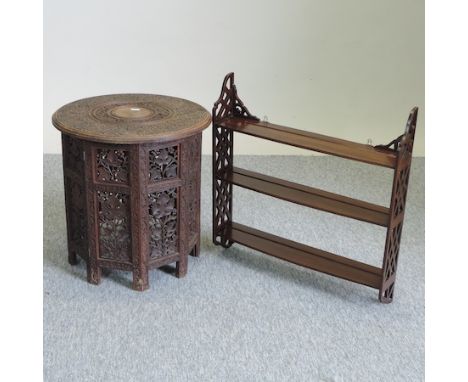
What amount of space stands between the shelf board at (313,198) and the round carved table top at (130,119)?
39 centimetres

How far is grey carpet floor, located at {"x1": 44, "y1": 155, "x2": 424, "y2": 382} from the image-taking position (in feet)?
8.41

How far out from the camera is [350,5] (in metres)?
4.50

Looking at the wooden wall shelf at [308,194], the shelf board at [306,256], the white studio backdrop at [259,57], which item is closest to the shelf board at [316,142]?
the wooden wall shelf at [308,194]

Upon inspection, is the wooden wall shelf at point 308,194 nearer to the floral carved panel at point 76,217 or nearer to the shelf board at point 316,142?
the shelf board at point 316,142

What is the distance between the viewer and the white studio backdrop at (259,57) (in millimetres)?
4457

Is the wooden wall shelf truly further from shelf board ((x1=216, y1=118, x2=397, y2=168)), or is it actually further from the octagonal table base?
the octagonal table base

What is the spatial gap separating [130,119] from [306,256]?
97 cm

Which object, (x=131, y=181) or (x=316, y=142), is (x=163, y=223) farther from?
(x=316, y=142)

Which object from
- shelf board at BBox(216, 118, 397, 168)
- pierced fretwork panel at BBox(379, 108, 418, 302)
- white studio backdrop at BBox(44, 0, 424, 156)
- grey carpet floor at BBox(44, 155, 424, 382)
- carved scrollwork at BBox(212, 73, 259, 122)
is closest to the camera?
grey carpet floor at BBox(44, 155, 424, 382)

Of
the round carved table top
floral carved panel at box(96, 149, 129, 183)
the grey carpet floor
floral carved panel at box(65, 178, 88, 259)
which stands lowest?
the grey carpet floor

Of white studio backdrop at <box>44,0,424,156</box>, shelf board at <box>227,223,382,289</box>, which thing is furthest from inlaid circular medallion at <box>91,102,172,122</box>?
white studio backdrop at <box>44,0,424,156</box>

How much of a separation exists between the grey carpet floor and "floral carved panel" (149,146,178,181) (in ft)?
1.67

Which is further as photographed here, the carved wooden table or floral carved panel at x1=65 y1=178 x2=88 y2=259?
floral carved panel at x1=65 y1=178 x2=88 y2=259

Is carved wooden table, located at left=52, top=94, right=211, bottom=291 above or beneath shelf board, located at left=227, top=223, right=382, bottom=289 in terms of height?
above
